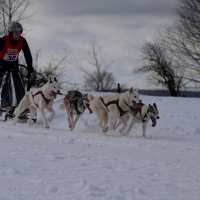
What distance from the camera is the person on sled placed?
9.10 m

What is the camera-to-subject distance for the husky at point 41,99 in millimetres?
8953

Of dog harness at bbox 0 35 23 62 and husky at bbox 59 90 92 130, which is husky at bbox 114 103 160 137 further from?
dog harness at bbox 0 35 23 62

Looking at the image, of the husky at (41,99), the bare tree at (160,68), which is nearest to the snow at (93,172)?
the husky at (41,99)

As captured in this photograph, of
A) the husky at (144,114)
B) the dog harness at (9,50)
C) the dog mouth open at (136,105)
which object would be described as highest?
the dog harness at (9,50)

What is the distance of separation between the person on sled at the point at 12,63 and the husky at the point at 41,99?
1.61 feet

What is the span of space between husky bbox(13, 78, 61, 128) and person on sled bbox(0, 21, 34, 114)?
491 mm

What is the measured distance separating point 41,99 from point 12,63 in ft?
3.94

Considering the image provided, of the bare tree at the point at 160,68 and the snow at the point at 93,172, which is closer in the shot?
the snow at the point at 93,172

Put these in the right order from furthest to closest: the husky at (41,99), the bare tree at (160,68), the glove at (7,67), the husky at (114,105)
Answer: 1. the bare tree at (160,68)
2. the glove at (7,67)
3. the husky at (41,99)
4. the husky at (114,105)

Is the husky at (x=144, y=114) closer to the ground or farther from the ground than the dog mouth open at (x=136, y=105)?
closer to the ground

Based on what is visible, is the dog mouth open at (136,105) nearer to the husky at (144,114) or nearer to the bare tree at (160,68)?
the husky at (144,114)

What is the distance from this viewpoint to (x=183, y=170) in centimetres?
446

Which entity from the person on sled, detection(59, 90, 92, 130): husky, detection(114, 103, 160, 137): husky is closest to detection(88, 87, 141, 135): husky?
detection(114, 103, 160, 137): husky

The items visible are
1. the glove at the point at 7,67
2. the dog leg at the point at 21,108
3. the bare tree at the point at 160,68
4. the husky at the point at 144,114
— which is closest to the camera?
the husky at the point at 144,114
